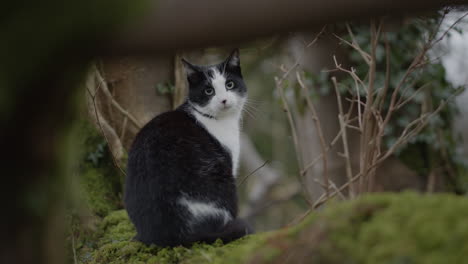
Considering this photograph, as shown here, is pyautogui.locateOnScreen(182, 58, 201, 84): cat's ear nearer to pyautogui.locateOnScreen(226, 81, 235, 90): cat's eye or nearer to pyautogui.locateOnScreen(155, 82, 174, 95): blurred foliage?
pyautogui.locateOnScreen(226, 81, 235, 90): cat's eye

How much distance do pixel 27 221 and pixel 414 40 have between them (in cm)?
418

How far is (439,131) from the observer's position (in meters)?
4.32

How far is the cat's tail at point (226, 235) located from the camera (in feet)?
7.08

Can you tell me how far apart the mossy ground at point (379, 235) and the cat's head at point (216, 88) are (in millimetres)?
1540

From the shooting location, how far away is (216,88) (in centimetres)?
307

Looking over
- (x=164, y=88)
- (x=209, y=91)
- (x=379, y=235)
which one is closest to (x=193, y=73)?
(x=209, y=91)

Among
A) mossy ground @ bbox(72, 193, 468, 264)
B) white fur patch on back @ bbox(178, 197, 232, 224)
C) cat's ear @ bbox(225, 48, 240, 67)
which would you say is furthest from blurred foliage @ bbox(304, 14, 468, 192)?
mossy ground @ bbox(72, 193, 468, 264)

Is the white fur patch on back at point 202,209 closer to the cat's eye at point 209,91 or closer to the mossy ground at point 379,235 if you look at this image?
the mossy ground at point 379,235

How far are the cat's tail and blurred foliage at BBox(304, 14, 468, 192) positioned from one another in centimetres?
226

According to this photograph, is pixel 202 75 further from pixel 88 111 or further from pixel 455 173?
pixel 455 173

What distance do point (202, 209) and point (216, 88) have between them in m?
1.08

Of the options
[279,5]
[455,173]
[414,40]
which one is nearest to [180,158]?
[279,5]

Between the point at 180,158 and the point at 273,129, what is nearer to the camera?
the point at 180,158

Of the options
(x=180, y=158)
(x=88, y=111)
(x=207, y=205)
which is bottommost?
(x=207, y=205)
